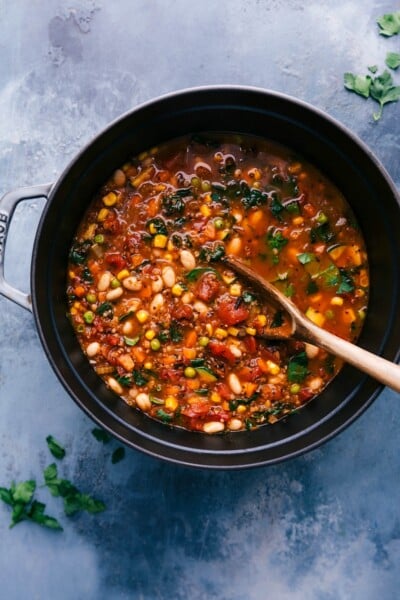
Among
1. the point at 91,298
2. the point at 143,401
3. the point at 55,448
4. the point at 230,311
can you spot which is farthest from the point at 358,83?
the point at 55,448

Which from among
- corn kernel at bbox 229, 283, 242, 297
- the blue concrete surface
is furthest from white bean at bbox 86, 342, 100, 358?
corn kernel at bbox 229, 283, 242, 297

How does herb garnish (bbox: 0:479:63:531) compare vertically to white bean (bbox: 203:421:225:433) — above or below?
below

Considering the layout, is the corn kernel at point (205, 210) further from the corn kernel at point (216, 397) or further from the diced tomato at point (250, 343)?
the corn kernel at point (216, 397)

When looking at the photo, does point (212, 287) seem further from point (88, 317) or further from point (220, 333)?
point (88, 317)

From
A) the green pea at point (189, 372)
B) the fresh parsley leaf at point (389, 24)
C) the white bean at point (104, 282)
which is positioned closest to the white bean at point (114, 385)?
the green pea at point (189, 372)

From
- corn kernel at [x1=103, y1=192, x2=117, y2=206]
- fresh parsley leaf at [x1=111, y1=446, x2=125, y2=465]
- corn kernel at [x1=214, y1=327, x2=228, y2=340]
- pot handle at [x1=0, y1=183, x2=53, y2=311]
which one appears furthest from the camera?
fresh parsley leaf at [x1=111, y1=446, x2=125, y2=465]

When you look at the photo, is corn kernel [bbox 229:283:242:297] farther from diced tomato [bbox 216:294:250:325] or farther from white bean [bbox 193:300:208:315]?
white bean [bbox 193:300:208:315]
